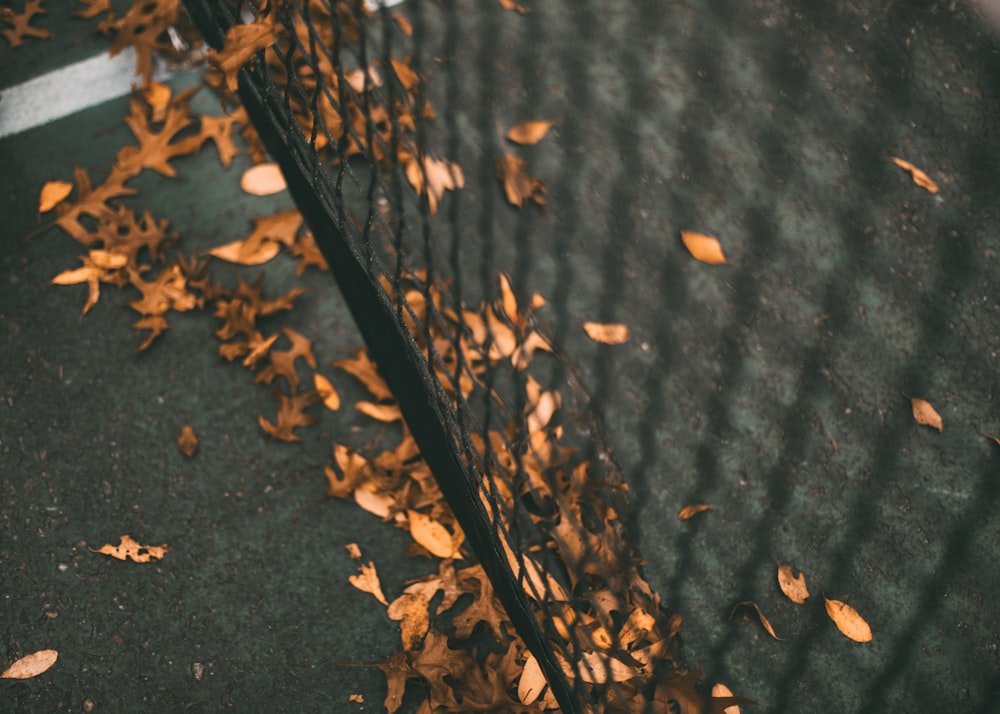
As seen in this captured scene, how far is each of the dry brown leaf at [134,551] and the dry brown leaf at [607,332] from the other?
1.30m

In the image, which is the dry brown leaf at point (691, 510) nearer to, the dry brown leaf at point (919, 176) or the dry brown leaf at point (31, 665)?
the dry brown leaf at point (919, 176)

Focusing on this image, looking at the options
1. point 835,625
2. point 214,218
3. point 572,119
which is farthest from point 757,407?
point 214,218

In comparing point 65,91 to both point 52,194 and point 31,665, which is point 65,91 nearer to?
point 52,194

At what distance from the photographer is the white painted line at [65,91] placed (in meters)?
2.63

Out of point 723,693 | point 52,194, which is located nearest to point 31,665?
point 52,194

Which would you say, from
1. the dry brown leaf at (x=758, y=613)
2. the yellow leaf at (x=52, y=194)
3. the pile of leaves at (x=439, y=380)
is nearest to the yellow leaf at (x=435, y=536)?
the pile of leaves at (x=439, y=380)

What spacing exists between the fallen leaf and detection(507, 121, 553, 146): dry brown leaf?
1.76 meters

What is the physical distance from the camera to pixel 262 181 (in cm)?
250

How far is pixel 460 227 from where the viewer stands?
245 centimetres

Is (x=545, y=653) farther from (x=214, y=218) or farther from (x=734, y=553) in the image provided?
(x=214, y=218)

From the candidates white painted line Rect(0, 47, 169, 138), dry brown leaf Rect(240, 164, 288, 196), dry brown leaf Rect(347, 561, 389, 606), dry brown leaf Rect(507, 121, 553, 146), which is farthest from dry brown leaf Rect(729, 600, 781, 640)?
white painted line Rect(0, 47, 169, 138)

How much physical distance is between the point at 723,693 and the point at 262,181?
2003 mm

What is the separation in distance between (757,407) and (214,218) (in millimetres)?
1754

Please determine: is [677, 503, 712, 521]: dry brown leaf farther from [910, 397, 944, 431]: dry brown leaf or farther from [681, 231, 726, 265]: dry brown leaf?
[681, 231, 726, 265]: dry brown leaf
